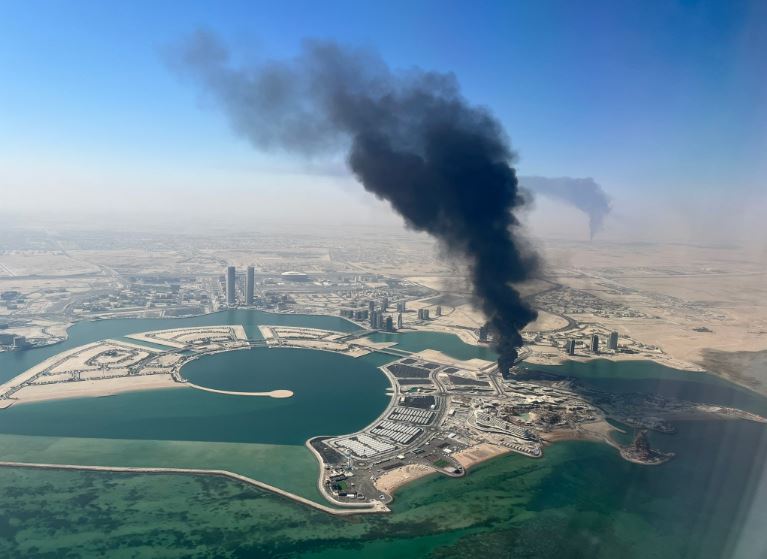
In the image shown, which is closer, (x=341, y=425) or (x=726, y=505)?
(x=726, y=505)

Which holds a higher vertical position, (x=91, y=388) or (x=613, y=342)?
(x=613, y=342)

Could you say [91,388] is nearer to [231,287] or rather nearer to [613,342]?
[231,287]

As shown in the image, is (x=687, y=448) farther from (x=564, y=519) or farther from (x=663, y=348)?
(x=663, y=348)

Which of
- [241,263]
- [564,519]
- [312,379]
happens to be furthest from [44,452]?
[241,263]

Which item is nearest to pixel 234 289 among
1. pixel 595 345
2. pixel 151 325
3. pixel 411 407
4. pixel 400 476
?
pixel 151 325

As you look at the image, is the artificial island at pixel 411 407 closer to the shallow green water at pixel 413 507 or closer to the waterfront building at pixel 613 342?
the shallow green water at pixel 413 507

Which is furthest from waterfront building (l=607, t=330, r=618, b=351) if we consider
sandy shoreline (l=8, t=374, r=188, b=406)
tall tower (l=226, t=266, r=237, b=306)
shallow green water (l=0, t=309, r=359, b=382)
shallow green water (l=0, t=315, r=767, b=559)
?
tall tower (l=226, t=266, r=237, b=306)

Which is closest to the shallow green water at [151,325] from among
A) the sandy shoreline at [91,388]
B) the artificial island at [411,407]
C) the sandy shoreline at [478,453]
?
the artificial island at [411,407]

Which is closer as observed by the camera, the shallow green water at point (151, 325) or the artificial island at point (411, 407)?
the artificial island at point (411, 407)
